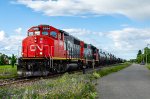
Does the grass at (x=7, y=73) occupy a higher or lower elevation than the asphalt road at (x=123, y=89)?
higher

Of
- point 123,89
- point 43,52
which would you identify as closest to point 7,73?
point 43,52

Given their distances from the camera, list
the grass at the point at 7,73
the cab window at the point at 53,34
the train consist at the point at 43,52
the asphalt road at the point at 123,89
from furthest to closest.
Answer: the cab window at the point at 53,34
the grass at the point at 7,73
the train consist at the point at 43,52
the asphalt road at the point at 123,89

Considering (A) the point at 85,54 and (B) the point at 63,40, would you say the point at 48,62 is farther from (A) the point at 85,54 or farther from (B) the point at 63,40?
(A) the point at 85,54

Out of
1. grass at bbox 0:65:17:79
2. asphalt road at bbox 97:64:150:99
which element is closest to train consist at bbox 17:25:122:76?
grass at bbox 0:65:17:79

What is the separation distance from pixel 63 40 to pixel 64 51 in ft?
3.48

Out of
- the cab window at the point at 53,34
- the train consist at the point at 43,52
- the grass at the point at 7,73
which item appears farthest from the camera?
the cab window at the point at 53,34

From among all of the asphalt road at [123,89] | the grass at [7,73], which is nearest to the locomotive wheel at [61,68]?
the grass at [7,73]

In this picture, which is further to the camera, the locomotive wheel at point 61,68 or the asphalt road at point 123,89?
the locomotive wheel at point 61,68

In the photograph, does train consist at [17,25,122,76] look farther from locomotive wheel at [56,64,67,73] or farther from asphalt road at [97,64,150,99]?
asphalt road at [97,64,150,99]

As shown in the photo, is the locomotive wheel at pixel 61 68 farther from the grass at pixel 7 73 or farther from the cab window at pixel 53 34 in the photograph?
the grass at pixel 7 73

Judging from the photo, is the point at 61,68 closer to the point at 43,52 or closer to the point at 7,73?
the point at 43,52

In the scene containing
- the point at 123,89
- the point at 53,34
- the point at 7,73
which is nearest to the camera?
the point at 123,89

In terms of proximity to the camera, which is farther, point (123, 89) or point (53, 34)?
point (53, 34)

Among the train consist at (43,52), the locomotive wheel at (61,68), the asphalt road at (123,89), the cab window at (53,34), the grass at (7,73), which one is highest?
the cab window at (53,34)
